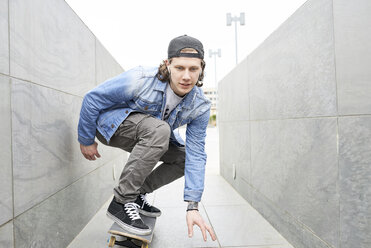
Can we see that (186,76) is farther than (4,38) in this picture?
Yes

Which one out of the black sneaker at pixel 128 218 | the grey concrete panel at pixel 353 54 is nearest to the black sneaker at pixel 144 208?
the black sneaker at pixel 128 218

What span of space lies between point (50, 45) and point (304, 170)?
184 cm

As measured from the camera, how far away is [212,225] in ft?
8.58

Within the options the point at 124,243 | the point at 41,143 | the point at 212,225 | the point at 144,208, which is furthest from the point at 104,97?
the point at 212,225

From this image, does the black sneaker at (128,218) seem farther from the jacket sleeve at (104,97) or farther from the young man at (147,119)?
the jacket sleeve at (104,97)

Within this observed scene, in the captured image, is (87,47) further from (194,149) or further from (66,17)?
(194,149)

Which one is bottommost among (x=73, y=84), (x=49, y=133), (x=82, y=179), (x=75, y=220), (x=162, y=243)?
(x=162, y=243)

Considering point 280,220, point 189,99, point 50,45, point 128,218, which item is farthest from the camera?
point 280,220

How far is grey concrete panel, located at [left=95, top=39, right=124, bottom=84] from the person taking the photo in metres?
3.09

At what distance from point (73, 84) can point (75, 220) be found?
3.47 ft

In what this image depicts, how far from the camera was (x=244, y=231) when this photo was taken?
96.5 inches

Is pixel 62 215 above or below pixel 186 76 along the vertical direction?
below

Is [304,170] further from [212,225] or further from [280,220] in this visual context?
[212,225]

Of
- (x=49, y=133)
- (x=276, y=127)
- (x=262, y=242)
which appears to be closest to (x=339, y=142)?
(x=276, y=127)
